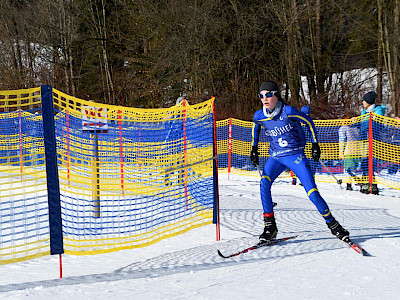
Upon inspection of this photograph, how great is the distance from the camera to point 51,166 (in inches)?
170

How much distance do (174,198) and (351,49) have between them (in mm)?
21531

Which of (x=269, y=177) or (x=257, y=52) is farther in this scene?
(x=257, y=52)

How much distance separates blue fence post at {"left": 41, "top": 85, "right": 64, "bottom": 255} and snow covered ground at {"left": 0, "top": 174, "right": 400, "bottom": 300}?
48 cm

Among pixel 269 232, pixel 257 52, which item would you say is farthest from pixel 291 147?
pixel 257 52

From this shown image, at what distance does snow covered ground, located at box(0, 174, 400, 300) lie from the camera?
13.4ft

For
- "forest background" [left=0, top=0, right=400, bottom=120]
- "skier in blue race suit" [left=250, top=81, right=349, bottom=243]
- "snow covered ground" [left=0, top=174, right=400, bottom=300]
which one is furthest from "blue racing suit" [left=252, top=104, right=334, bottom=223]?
"forest background" [left=0, top=0, right=400, bottom=120]

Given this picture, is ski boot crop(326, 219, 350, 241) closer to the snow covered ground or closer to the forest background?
the snow covered ground

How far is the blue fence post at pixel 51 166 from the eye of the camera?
4.27 metres

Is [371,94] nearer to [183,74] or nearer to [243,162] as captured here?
[243,162]

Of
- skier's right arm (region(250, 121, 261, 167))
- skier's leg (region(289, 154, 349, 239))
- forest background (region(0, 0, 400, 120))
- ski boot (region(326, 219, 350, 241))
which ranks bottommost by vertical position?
ski boot (region(326, 219, 350, 241))

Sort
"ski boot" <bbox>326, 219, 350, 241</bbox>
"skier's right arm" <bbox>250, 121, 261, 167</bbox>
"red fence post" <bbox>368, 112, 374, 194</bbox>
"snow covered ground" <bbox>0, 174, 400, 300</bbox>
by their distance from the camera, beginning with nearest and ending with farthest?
"snow covered ground" <bbox>0, 174, 400, 300</bbox>
"ski boot" <bbox>326, 219, 350, 241</bbox>
"skier's right arm" <bbox>250, 121, 261, 167</bbox>
"red fence post" <bbox>368, 112, 374, 194</bbox>

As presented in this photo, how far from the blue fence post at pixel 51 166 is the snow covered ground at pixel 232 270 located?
0.48 meters

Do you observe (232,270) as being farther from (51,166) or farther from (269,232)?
(51,166)

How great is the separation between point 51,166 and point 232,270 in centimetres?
200
